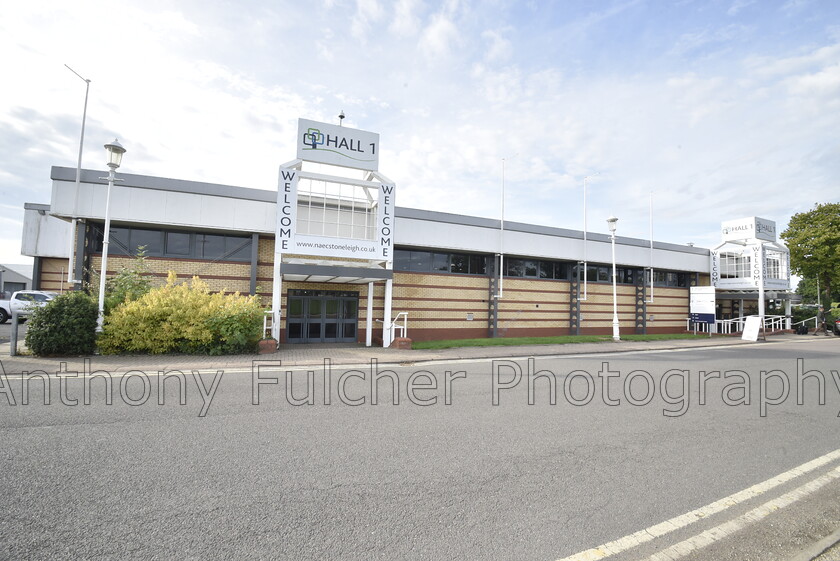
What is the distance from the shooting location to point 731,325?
2917 centimetres

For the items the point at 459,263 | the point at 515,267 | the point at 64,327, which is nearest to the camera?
the point at 64,327

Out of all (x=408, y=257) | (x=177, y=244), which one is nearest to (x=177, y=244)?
(x=177, y=244)

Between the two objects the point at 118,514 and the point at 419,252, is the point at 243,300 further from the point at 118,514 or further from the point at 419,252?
the point at 118,514

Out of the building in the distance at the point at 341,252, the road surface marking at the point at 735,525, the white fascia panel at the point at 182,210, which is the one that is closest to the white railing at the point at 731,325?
the building in the distance at the point at 341,252

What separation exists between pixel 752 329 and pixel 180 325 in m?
27.1

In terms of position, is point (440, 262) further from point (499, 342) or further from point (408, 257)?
point (499, 342)

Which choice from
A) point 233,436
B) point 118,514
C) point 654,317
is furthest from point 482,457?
point 654,317

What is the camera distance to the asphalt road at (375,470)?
295 cm

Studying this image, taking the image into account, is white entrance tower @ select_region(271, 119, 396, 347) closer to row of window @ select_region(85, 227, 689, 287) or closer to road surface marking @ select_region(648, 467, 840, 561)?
row of window @ select_region(85, 227, 689, 287)

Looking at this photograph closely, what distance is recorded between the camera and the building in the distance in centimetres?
1385

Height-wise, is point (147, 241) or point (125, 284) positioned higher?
point (147, 241)

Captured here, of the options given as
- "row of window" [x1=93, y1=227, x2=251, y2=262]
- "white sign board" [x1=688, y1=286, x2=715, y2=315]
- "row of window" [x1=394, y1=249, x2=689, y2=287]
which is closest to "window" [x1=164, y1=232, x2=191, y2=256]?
"row of window" [x1=93, y1=227, x2=251, y2=262]

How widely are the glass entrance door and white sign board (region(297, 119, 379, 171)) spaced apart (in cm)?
502

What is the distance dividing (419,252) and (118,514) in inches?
624
